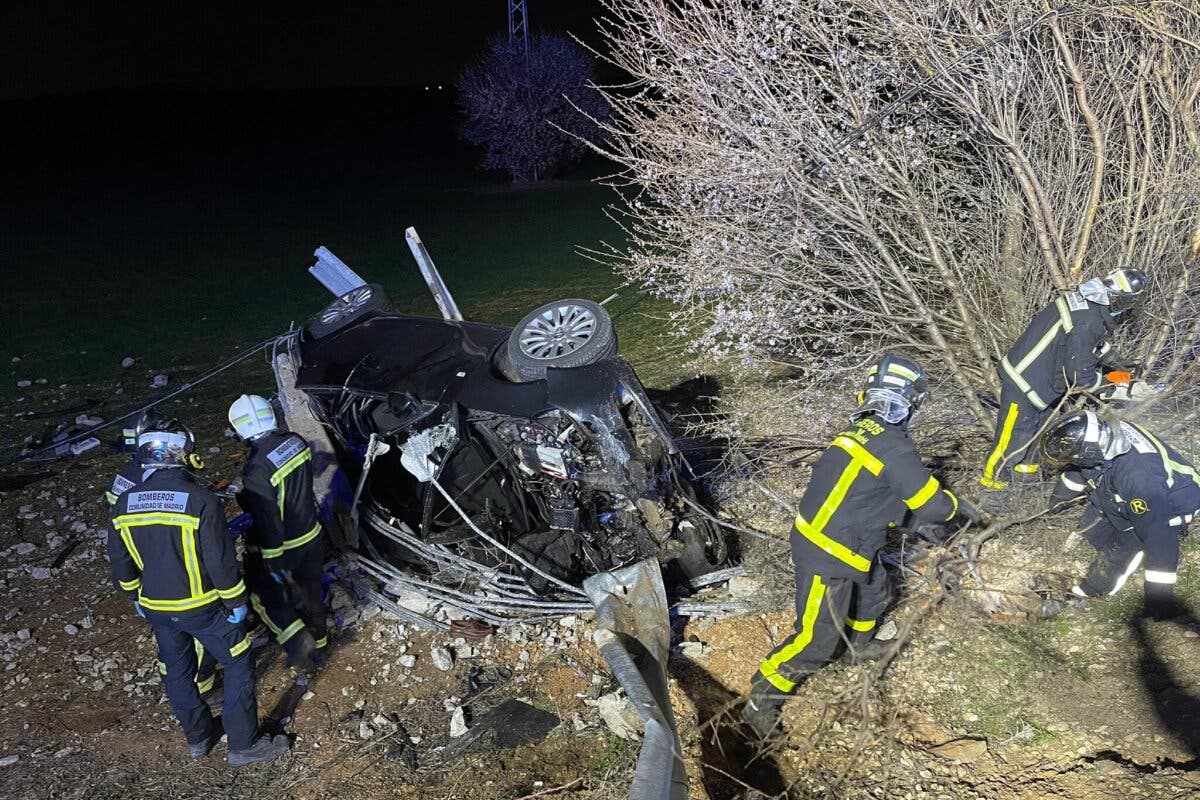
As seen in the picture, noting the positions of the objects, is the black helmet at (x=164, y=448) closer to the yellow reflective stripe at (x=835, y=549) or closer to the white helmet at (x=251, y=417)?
the white helmet at (x=251, y=417)

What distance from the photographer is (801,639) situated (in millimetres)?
4691

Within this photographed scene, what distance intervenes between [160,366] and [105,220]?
21.3m

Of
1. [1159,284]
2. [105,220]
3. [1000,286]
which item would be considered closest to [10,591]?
[1000,286]

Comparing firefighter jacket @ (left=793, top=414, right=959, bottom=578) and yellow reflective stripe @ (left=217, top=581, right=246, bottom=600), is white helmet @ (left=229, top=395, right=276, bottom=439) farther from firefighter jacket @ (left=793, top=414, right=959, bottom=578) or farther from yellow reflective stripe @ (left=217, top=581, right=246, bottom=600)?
firefighter jacket @ (left=793, top=414, right=959, bottom=578)

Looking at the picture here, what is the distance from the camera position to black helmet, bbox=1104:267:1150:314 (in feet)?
18.2

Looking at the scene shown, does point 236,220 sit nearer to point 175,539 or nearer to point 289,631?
point 289,631

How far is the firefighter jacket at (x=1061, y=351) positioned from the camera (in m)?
5.70

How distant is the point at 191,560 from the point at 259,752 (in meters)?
1.12

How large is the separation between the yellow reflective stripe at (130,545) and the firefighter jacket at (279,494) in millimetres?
674

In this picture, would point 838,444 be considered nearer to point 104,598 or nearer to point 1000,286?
point 1000,286

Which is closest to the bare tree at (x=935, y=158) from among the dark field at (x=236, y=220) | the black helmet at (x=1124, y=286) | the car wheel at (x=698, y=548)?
the black helmet at (x=1124, y=286)

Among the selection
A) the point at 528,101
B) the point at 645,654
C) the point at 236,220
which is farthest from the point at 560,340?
the point at 528,101

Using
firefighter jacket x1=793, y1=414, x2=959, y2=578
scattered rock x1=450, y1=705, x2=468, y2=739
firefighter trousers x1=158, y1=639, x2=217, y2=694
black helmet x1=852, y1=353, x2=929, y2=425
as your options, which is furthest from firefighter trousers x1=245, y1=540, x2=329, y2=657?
black helmet x1=852, y1=353, x2=929, y2=425

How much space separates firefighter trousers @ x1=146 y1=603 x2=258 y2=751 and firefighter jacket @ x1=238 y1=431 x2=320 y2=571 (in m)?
0.64
